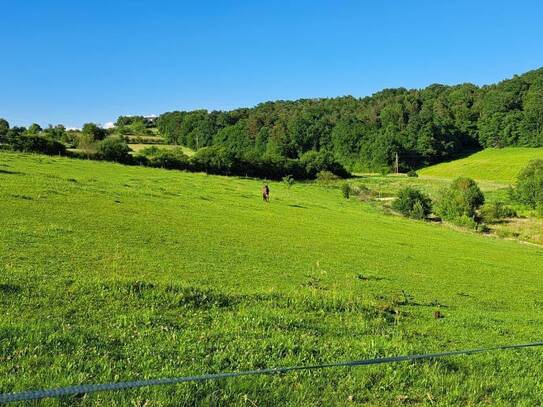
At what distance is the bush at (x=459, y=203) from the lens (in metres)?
84.7

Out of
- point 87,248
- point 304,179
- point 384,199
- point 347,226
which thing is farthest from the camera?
point 304,179

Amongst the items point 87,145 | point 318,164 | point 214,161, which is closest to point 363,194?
point 214,161

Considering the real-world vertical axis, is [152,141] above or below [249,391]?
above

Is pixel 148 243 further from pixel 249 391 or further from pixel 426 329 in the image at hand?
pixel 249 391

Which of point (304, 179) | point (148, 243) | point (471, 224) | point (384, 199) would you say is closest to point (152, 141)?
point (304, 179)

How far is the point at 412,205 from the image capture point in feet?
284

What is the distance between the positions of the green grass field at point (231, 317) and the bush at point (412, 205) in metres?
57.2

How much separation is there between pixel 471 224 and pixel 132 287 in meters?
75.7

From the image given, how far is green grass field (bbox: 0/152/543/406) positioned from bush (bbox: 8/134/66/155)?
2267 inches

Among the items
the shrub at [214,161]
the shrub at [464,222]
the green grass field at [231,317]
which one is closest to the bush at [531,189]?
the shrub at [464,222]

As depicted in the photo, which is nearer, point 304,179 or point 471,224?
point 471,224

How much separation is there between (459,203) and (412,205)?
7969 millimetres

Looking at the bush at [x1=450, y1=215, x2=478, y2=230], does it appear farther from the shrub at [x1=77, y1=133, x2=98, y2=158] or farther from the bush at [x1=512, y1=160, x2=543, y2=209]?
the shrub at [x1=77, y1=133, x2=98, y2=158]

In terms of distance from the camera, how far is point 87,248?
1781 cm
